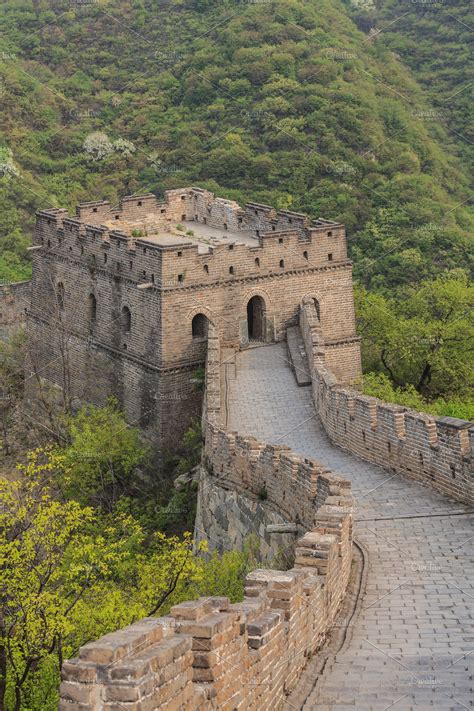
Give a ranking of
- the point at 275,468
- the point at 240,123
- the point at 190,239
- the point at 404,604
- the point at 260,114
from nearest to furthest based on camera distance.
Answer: the point at 404,604 → the point at 275,468 → the point at 190,239 → the point at 260,114 → the point at 240,123

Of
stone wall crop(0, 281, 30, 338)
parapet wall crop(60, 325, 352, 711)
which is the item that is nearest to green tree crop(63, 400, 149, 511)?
parapet wall crop(60, 325, 352, 711)

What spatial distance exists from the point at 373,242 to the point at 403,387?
10.8m

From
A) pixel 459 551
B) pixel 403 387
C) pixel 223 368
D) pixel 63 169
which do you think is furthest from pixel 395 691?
pixel 63 169

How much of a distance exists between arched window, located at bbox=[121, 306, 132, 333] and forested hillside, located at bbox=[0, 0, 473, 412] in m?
11.7

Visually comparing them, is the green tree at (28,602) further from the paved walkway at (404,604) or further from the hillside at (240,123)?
the hillside at (240,123)

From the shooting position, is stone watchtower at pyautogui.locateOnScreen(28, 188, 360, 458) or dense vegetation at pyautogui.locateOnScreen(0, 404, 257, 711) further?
stone watchtower at pyautogui.locateOnScreen(28, 188, 360, 458)

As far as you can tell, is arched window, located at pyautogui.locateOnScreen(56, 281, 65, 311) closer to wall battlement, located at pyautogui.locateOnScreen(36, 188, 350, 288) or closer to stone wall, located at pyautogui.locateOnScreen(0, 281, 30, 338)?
wall battlement, located at pyautogui.locateOnScreen(36, 188, 350, 288)

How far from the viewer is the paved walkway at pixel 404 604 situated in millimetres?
13258

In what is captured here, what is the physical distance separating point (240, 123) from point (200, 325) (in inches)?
886

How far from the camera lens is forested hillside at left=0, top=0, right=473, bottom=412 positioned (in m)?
49.5

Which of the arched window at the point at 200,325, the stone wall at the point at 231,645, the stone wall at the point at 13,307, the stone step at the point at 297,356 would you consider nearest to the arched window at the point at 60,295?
the arched window at the point at 200,325

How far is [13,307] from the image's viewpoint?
1873 inches

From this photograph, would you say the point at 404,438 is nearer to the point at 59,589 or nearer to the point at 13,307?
the point at 59,589

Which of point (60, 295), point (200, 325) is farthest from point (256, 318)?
point (60, 295)
